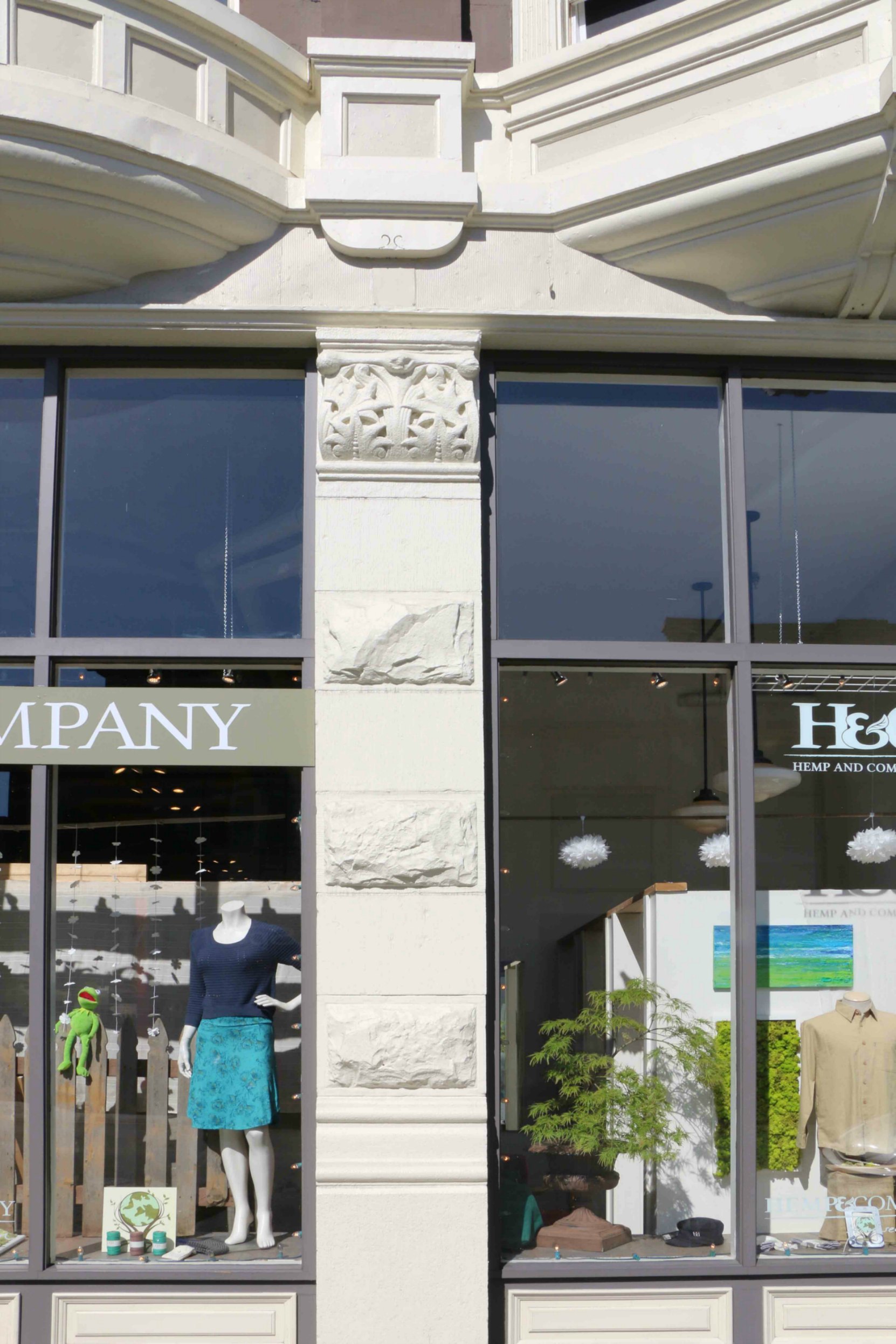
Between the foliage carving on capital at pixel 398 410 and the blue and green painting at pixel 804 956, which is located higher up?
the foliage carving on capital at pixel 398 410

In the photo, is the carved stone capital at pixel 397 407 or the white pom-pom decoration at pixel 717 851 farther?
the white pom-pom decoration at pixel 717 851

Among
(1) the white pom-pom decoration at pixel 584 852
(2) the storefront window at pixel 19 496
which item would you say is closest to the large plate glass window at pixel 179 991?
(2) the storefront window at pixel 19 496

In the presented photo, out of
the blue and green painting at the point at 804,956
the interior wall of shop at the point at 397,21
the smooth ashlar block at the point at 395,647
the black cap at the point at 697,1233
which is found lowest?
the black cap at the point at 697,1233

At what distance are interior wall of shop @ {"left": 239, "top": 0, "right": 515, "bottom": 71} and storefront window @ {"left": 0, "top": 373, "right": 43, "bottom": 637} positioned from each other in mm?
2259

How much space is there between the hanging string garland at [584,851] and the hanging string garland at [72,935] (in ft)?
7.76

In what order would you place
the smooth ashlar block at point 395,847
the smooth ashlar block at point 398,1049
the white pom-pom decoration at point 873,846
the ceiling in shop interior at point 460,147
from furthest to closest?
the white pom-pom decoration at point 873,846
the smooth ashlar block at point 395,847
the smooth ashlar block at point 398,1049
the ceiling in shop interior at point 460,147

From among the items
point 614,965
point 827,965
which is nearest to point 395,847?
point 614,965

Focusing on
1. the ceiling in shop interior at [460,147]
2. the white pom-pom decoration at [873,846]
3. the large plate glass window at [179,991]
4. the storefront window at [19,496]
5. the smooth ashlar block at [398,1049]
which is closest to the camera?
the ceiling in shop interior at [460,147]

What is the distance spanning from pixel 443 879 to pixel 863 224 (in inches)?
145

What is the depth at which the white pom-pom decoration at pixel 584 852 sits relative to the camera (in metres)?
6.05

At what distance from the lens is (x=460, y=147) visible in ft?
19.9

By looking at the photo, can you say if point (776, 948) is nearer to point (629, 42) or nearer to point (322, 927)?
point (322, 927)

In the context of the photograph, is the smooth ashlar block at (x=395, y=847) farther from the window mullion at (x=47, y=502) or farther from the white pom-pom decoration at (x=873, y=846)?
the white pom-pom decoration at (x=873, y=846)

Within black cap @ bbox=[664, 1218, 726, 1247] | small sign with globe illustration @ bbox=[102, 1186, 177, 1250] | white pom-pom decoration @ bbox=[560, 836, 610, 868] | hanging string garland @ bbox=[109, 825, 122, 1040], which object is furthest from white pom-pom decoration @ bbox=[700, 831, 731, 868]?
small sign with globe illustration @ bbox=[102, 1186, 177, 1250]
